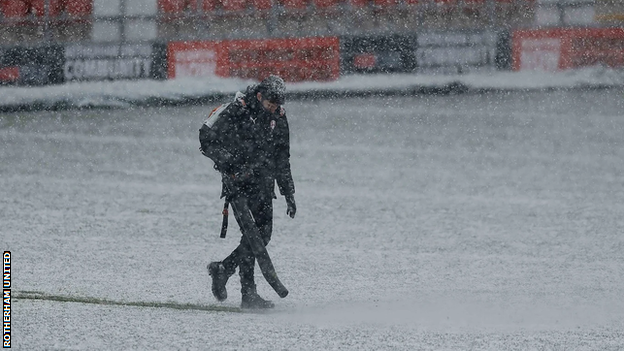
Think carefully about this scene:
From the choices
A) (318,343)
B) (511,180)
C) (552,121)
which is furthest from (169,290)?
(552,121)

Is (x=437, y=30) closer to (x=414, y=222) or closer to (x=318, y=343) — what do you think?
(x=414, y=222)

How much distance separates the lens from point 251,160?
7262mm

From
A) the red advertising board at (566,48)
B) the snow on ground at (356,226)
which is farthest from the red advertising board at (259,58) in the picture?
the red advertising board at (566,48)

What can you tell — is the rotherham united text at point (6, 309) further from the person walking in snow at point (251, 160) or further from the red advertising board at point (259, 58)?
the red advertising board at point (259, 58)

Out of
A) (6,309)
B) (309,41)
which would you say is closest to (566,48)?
(309,41)

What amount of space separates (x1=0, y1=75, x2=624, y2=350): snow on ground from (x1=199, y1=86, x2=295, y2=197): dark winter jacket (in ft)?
2.94

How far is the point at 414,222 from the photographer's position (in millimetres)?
10719

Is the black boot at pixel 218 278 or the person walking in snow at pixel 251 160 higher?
the person walking in snow at pixel 251 160

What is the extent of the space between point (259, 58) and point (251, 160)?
419 inches

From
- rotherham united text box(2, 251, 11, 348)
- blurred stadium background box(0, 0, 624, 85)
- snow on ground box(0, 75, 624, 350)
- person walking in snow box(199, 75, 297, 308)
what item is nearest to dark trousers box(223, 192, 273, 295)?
person walking in snow box(199, 75, 297, 308)

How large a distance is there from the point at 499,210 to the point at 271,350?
217 inches

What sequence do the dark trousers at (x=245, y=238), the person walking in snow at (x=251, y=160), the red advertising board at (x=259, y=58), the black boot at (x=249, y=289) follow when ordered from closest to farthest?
the person walking in snow at (x=251, y=160) → the dark trousers at (x=245, y=238) → the black boot at (x=249, y=289) → the red advertising board at (x=259, y=58)

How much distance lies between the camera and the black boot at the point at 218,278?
24.7 feet

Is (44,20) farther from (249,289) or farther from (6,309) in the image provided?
(6,309)
